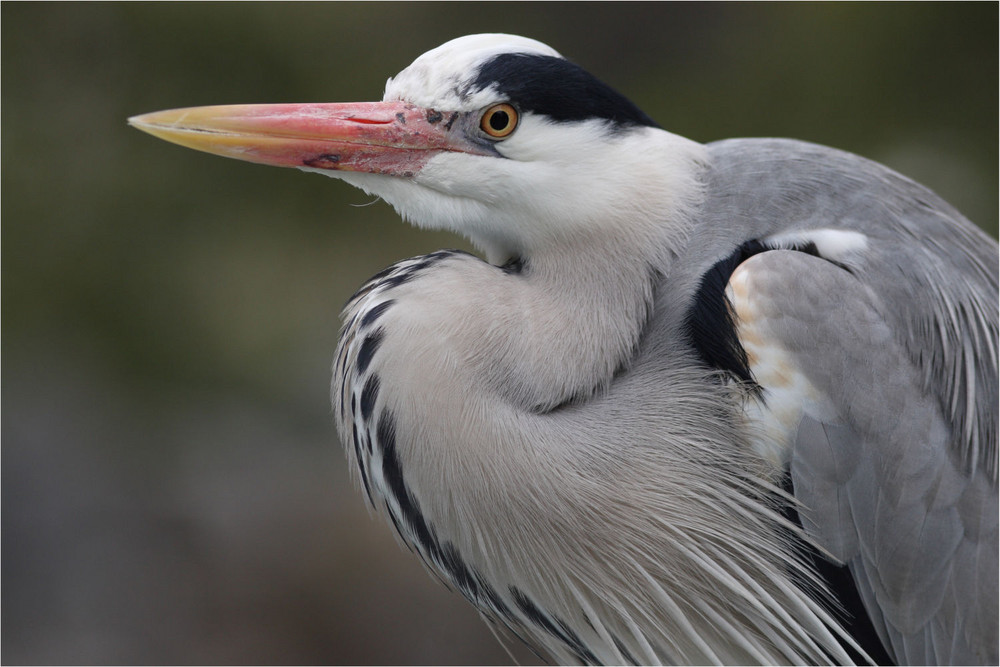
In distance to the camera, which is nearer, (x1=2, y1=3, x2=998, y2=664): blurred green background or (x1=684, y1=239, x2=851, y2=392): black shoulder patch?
(x1=684, y1=239, x2=851, y2=392): black shoulder patch

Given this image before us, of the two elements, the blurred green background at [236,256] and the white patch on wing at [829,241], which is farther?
the blurred green background at [236,256]

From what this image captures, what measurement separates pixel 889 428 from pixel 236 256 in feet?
7.65

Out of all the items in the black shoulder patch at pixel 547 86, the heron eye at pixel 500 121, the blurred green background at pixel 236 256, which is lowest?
the blurred green background at pixel 236 256

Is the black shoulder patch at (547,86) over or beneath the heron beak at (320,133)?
over

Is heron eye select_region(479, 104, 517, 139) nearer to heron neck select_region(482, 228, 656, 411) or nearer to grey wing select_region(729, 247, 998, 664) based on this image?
heron neck select_region(482, 228, 656, 411)

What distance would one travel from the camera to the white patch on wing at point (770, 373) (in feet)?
3.68

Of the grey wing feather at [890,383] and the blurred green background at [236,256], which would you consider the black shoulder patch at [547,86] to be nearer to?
the grey wing feather at [890,383]

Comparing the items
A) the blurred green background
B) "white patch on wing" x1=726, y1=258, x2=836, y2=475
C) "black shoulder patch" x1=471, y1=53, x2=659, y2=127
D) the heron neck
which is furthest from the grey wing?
the blurred green background

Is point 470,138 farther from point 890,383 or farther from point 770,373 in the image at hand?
point 890,383

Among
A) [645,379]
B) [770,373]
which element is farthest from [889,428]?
[645,379]

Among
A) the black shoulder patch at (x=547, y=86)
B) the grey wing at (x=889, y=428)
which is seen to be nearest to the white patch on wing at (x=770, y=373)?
the grey wing at (x=889, y=428)

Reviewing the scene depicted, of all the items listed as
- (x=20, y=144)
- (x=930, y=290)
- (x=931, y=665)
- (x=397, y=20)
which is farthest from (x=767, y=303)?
(x=20, y=144)

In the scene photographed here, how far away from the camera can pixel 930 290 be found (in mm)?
1210

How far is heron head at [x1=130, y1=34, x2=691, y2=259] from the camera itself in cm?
112
